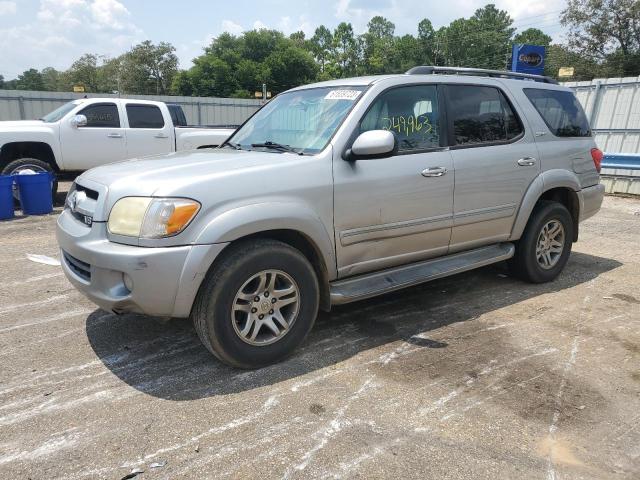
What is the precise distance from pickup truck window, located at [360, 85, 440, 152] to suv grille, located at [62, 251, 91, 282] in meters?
2.07

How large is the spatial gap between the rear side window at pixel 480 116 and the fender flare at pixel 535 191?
498mm

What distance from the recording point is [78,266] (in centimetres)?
330

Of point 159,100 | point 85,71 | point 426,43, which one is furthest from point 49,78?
point 159,100

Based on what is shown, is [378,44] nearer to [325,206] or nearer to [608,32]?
[608,32]

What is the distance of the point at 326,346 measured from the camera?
3740mm

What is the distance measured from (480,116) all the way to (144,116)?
7.81 metres

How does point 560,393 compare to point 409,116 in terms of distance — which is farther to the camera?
point 409,116

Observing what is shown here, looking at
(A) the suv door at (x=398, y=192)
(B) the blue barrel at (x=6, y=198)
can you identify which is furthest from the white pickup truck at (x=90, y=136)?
(A) the suv door at (x=398, y=192)

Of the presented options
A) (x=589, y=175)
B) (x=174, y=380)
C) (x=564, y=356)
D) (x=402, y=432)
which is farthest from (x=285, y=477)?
(x=589, y=175)

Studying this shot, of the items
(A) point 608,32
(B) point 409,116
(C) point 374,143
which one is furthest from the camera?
(A) point 608,32

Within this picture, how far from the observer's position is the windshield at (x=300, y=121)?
373 centimetres

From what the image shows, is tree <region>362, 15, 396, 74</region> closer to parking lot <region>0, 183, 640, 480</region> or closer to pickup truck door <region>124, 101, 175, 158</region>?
pickup truck door <region>124, 101, 175, 158</region>

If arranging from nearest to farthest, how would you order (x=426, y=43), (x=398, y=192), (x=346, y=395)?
(x=346, y=395), (x=398, y=192), (x=426, y=43)

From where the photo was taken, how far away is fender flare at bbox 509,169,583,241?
186 inches
